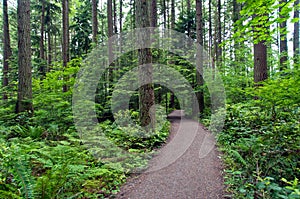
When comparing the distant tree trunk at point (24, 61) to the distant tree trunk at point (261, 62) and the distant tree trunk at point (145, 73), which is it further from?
the distant tree trunk at point (261, 62)

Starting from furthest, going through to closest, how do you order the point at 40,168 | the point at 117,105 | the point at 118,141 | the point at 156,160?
the point at 117,105
the point at 118,141
the point at 156,160
the point at 40,168

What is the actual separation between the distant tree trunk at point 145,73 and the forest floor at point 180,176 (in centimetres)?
120

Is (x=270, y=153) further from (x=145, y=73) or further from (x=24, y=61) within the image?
(x=24, y=61)

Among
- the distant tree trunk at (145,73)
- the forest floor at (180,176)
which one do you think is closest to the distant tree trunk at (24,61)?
the distant tree trunk at (145,73)

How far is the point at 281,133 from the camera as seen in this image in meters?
4.28

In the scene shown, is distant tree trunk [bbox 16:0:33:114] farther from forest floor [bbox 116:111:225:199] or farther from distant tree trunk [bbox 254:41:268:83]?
distant tree trunk [bbox 254:41:268:83]

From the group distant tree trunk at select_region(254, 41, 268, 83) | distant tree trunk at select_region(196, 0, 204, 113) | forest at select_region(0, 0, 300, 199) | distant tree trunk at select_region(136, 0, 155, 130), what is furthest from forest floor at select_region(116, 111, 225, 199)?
distant tree trunk at select_region(196, 0, 204, 113)

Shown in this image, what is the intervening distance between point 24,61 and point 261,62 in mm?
8911

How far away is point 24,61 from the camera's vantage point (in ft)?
22.9

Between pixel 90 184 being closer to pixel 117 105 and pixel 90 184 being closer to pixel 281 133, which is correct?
pixel 281 133

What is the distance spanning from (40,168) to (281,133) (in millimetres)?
5307

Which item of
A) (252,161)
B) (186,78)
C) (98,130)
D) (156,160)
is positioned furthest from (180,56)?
(252,161)

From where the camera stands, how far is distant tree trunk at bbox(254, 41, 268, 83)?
7.48 meters

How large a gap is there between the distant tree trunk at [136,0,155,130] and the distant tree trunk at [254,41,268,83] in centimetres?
428
